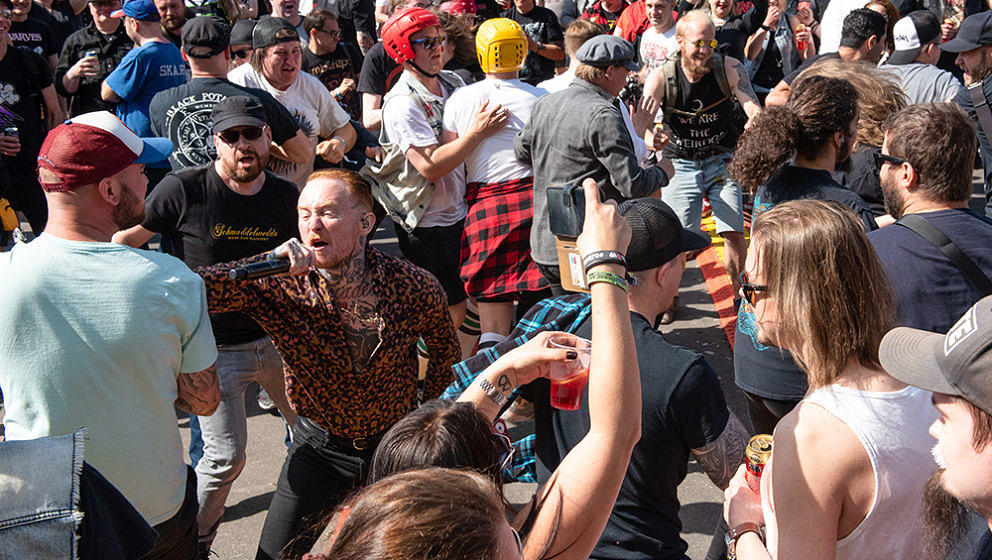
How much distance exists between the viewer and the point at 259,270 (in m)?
2.81

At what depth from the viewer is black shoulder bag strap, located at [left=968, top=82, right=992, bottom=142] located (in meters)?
4.87

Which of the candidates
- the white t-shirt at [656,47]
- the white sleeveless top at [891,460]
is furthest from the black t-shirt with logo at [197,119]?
the white t-shirt at [656,47]

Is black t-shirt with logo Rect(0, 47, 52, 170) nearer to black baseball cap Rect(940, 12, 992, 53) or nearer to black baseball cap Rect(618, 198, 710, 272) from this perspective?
black baseball cap Rect(618, 198, 710, 272)

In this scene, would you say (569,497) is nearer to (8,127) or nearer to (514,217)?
(514,217)

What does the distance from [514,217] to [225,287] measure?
6.80 ft

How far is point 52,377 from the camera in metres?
2.45

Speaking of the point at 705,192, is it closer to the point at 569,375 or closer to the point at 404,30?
the point at 404,30

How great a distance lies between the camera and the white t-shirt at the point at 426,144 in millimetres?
4828

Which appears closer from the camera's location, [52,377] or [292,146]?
[52,377]

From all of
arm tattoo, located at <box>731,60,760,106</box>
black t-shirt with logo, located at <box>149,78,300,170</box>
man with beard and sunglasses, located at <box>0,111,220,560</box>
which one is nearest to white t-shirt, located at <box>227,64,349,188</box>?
black t-shirt with logo, located at <box>149,78,300,170</box>

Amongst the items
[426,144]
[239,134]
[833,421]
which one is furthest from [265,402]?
[833,421]

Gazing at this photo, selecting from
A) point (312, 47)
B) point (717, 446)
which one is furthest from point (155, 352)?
point (312, 47)

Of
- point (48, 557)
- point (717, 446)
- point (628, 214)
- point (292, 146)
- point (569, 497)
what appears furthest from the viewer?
point (292, 146)

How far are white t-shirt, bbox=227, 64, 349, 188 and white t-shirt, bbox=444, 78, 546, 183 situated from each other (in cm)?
86
